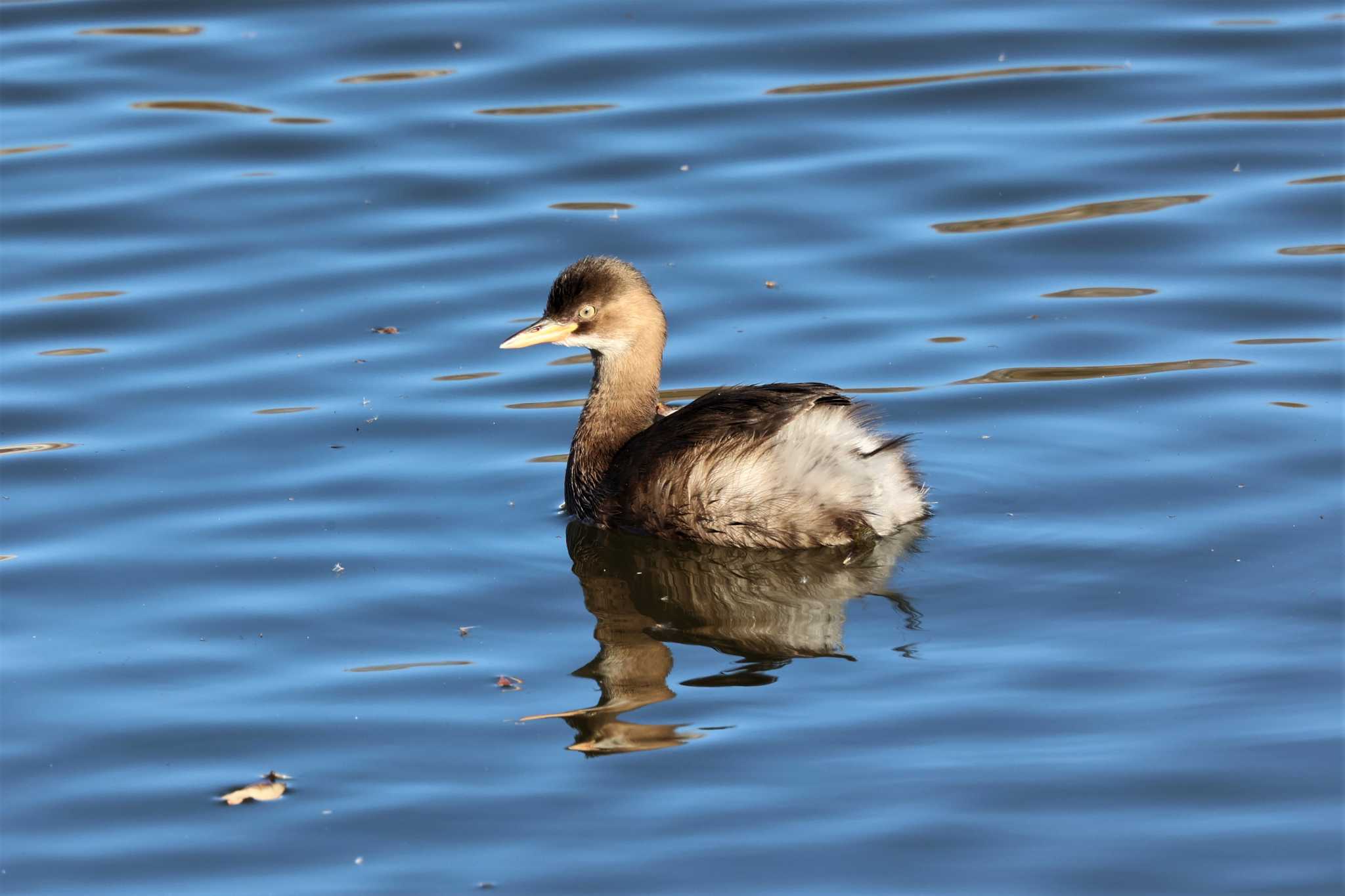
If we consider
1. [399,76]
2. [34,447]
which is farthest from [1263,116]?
[34,447]

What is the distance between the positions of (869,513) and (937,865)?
7.12ft

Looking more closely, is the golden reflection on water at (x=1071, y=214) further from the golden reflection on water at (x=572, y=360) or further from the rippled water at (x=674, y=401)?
the golden reflection on water at (x=572, y=360)

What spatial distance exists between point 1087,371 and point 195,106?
594 centimetres

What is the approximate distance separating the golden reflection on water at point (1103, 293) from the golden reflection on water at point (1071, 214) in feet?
2.53

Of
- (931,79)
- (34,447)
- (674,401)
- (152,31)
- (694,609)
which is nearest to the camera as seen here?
(694,609)

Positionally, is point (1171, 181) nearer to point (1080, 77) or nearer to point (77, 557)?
point (1080, 77)

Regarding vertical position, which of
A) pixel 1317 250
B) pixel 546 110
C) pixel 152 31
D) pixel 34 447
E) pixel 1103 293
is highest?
pixel 152 31

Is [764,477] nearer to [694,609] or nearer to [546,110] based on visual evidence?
[694,609]

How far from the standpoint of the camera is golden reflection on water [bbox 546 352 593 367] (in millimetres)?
9102

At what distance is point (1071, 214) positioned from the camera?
9.96 meters

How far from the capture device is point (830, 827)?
5.13 metres

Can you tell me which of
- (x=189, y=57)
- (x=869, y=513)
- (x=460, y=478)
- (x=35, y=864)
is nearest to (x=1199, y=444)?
(x=869, y=513)

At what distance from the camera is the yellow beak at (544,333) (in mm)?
7652

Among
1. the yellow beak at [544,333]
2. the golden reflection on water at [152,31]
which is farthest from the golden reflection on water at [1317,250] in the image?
the golden reflection on water at [152,31]
